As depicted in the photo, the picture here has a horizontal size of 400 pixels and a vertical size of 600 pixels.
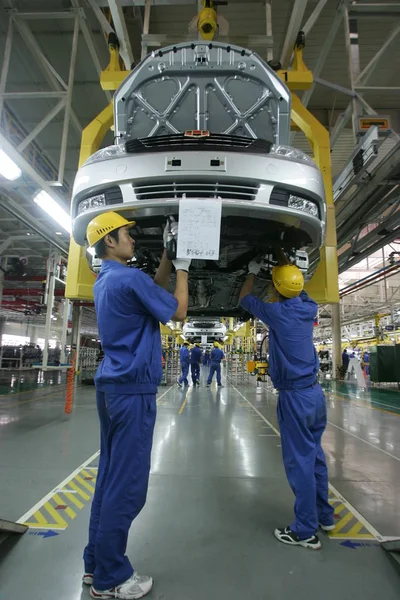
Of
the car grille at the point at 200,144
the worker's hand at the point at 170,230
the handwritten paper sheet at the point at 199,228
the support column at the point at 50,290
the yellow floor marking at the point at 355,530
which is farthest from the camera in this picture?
the support column at the point at 50,290

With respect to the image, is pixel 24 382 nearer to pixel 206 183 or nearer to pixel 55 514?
pixel 55 514

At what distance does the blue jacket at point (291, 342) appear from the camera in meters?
2.12

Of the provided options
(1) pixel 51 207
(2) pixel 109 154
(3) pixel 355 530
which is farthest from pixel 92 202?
(1) pixel 51 207

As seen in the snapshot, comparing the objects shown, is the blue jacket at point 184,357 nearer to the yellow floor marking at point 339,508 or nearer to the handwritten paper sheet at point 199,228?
the yellow floor marking at point 339,508

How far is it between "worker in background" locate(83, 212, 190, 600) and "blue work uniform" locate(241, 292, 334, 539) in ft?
2.76

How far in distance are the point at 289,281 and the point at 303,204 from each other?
49 centimetres

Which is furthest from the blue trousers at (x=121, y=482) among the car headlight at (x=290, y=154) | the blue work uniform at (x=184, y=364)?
the blue work uniform at (x=184, y=364)

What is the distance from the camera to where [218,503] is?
8.08ft

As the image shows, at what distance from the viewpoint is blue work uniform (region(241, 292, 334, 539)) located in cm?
195

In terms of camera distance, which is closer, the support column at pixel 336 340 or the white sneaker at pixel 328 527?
the white sneaker at pixel 328 527

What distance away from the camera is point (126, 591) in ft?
4.72

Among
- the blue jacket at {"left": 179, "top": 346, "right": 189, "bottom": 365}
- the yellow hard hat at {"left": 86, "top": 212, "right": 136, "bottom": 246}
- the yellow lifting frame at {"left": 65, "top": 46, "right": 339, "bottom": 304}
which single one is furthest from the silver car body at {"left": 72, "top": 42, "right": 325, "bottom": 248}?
the blue jacket at {"left": 179, "top": 346, "right": 189, "bottom": 365}

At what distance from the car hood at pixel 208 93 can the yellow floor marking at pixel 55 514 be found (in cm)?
284

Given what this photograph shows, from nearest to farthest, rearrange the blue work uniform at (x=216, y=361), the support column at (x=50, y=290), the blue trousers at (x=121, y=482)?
the blue trousers at (x=121, y=482) → the support column at (x=50, y=290) → the blue work uniform at (x=216, y=361)
